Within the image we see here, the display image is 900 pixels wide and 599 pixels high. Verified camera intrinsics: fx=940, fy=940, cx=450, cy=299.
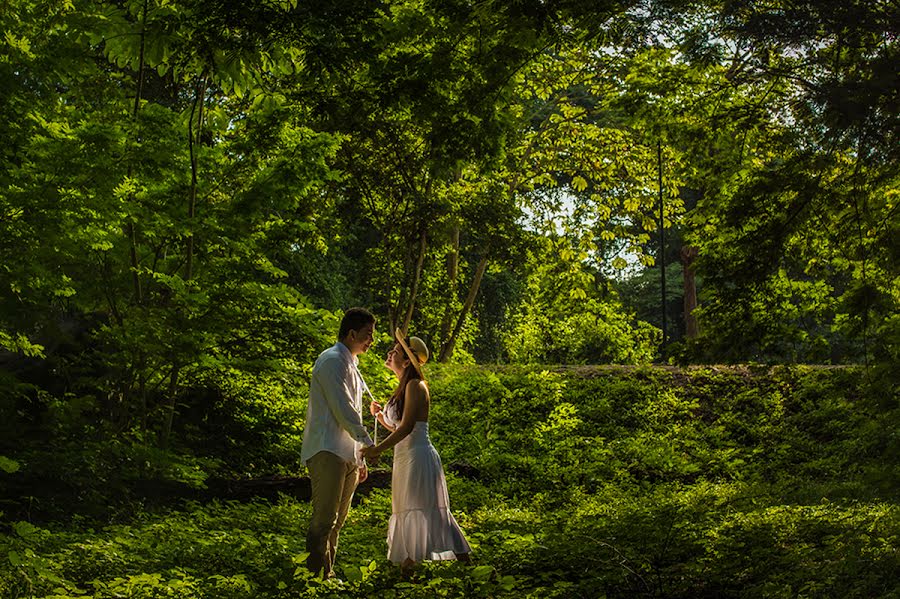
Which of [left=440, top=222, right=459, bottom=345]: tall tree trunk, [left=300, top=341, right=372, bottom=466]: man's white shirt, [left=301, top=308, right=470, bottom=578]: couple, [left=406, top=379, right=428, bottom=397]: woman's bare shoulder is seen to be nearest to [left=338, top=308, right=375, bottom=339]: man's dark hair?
[left=301, top=308, right=470, bottom=578]: couple

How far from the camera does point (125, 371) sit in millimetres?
11484

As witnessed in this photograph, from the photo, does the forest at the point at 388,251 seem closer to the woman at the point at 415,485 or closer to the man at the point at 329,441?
the woman at the point at 415,485

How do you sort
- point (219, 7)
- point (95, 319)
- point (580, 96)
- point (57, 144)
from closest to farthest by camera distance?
point (219, 7) < point (57, 144) < point (95, 319) < point (580, 96)

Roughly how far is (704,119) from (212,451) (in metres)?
8.97

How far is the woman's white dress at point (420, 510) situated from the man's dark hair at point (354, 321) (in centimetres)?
97

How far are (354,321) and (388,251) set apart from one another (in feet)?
28.0

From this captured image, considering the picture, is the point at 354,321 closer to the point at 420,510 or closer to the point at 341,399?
the point at 341,399

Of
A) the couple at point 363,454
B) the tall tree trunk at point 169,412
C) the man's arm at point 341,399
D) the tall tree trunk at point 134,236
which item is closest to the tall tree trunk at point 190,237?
the tall tree trunk at point 169,412

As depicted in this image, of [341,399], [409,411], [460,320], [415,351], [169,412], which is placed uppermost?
[460,320]

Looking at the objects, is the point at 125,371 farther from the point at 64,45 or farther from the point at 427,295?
the point at 427,295

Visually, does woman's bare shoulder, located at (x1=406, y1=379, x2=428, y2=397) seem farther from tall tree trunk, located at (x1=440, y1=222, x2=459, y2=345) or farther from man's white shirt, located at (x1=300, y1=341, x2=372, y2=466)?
tall tree trunk, located at (x1=440, y1=222, x2=459, y2=345)

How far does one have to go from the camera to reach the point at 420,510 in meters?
Answer: 7.45

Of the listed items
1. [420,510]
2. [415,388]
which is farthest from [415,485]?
[415,388]

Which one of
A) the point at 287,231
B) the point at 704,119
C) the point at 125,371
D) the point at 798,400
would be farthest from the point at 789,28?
the point at 798,400
